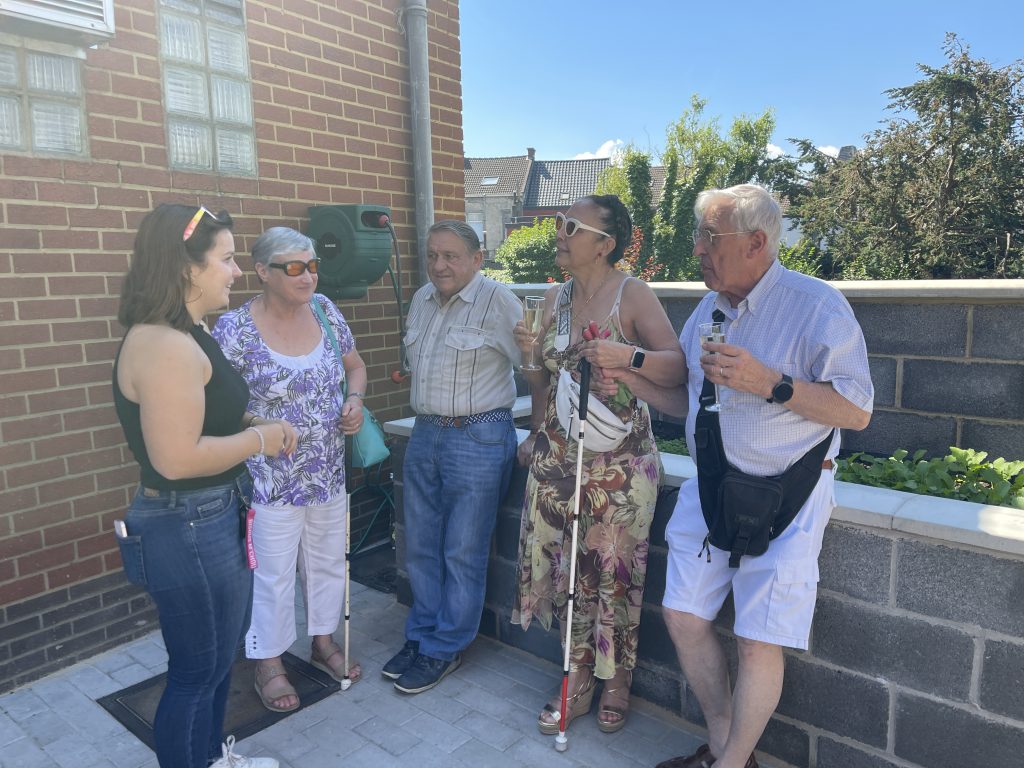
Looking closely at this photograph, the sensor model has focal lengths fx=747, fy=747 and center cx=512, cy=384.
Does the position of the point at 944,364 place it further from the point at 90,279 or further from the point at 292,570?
the point at 90,279

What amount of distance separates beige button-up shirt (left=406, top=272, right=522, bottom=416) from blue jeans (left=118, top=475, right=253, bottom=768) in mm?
1108

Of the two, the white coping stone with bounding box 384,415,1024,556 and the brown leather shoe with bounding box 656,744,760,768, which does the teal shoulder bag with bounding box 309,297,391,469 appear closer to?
the brown leather shoe with bounding box 656,744,760,768

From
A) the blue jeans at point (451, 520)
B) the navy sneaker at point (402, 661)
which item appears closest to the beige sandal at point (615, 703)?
the blue jeans at point (451, 520)

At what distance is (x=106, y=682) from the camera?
11.2ft

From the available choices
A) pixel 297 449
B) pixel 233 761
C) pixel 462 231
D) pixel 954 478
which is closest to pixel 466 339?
pixel 462 231

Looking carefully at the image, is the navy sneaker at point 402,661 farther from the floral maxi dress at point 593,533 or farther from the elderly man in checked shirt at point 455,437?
the floral maxi dress at point 593,533

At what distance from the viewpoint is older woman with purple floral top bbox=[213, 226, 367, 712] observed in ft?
9.88

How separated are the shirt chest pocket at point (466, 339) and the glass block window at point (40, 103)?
1.95 m

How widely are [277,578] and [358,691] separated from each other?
633 mm

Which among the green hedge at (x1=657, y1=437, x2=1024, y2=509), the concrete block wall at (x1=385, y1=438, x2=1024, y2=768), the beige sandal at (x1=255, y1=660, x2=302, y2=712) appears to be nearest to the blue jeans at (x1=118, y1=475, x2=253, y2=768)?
the beige sandal at (x1=255, y1=660, x2=302, y2=712)

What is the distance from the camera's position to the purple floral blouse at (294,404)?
9.81 feet

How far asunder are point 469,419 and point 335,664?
1.27 m

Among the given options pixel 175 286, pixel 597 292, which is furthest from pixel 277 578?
pixel 597 292

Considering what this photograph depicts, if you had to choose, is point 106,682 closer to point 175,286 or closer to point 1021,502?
point 175,286
